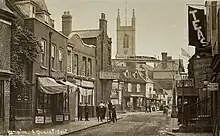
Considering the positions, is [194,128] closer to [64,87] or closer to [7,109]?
[64,87]

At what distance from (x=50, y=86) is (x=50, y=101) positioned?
21 centimetres

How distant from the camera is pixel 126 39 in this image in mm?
5895

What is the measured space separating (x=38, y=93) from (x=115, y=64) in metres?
1.57

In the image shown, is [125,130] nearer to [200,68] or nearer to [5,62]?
[200,68]

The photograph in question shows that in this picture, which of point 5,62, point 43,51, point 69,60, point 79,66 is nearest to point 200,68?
point 79,66

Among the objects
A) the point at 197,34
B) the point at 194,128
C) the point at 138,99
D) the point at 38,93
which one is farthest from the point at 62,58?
the point at 138,99

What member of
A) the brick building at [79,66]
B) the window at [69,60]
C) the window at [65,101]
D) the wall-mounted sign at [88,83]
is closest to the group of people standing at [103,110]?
the brick building at [79,66]

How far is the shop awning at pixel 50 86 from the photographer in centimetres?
593

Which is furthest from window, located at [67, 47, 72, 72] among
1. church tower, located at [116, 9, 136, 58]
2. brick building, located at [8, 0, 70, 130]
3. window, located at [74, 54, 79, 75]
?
church tower, located at [116, 9, 136, 58]

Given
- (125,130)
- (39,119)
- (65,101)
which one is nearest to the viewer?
(39,119)

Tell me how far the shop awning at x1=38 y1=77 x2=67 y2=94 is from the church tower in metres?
0.99

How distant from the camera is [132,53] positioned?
19.7 feet

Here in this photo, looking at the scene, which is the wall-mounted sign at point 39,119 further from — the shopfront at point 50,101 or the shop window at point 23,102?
the shop window at point 23,102

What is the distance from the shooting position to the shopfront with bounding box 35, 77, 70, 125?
19.6ft
